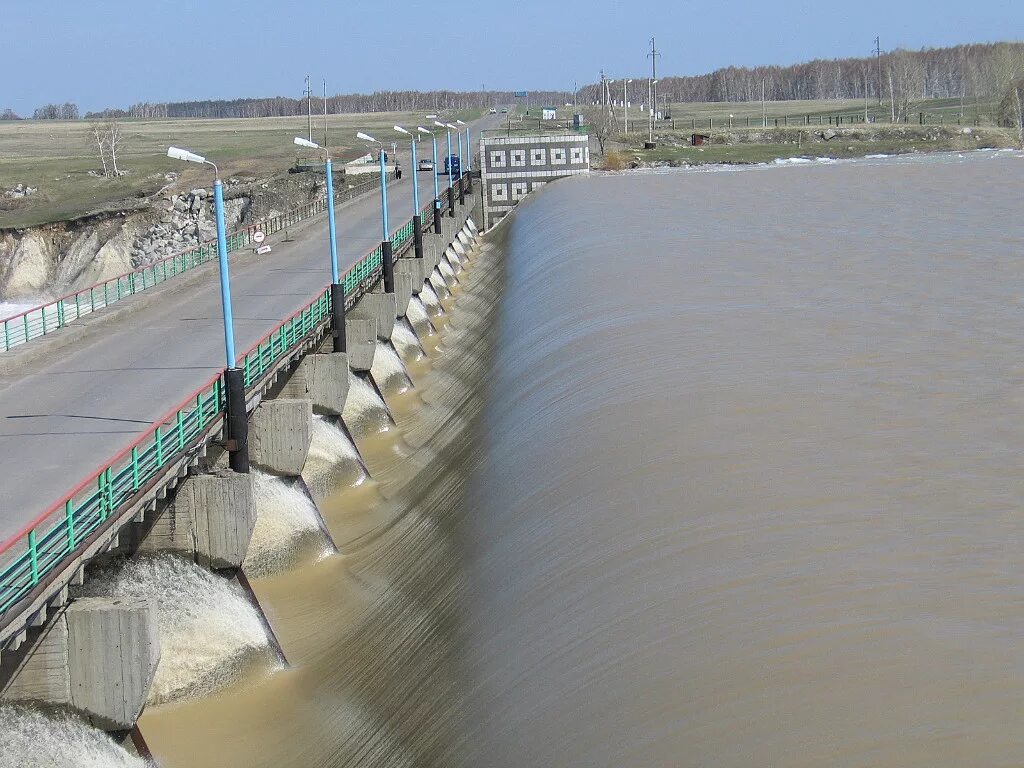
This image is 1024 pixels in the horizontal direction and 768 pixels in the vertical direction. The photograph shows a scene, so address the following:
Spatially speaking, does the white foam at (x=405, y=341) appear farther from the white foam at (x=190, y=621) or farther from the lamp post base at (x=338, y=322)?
the white foam at (x=190, y=621)

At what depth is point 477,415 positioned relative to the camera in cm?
2650

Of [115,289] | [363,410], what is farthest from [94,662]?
[115,289]

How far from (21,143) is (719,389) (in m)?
160

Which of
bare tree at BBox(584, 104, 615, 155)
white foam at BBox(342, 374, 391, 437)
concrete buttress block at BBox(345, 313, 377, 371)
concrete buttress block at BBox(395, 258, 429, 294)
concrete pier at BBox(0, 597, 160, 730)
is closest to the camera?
concrete pier at BBox(0, 597, 160, 730)

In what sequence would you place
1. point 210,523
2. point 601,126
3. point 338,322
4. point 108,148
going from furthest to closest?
point 108,148, point 601,126, point 338,322, point 210,523

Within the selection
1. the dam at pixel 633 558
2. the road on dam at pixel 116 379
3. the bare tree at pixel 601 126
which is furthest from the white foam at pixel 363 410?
the bare tree at pixel 601 126

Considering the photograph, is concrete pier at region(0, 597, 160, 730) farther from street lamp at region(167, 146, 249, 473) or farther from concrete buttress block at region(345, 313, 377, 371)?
concrete buttress block at region(345, 313, 377, 371)

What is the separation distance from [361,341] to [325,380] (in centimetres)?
498

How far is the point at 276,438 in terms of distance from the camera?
858 inches

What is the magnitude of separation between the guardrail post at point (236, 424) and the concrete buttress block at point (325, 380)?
6941 millimetres

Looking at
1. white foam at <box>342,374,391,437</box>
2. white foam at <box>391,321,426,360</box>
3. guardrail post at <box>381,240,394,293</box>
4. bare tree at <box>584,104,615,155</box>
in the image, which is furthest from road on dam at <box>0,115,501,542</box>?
bare tree at <box>584,104,615,155</box>

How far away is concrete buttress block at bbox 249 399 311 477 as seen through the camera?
21750mm

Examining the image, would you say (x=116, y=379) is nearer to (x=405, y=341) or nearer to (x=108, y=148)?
(x=405, y=341)

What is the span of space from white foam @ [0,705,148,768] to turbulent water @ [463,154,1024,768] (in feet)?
12.6
